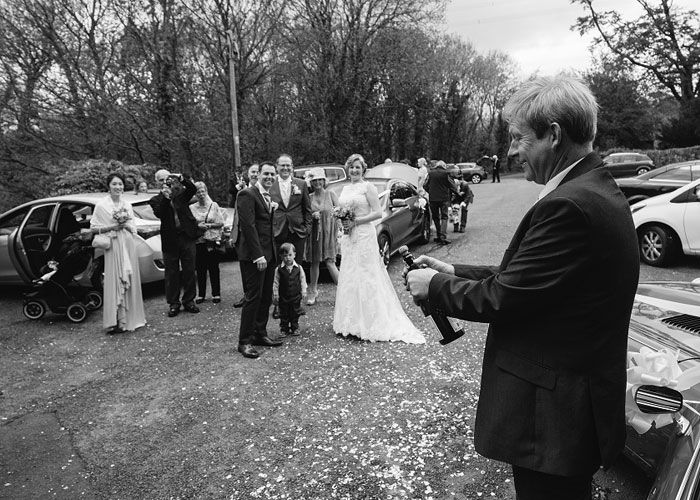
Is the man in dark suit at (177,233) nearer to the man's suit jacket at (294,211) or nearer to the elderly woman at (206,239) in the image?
the elderly woman at (206,239)

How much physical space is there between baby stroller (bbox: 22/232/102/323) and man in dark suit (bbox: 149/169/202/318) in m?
1.07

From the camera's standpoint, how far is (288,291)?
626cm

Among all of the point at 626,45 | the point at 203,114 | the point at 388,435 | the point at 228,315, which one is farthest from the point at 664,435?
the point at 626,45

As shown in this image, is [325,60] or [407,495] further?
[325,60]

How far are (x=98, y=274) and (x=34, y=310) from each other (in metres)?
1.01

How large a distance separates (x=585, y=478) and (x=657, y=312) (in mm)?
2316

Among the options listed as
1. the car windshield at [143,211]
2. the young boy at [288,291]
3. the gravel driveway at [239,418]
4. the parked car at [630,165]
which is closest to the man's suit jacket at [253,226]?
the young boy at [288,291]

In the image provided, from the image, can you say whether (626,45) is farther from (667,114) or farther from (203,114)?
(203,114)

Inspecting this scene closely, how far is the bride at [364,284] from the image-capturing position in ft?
20.1

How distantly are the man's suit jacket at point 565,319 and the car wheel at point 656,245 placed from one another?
27.8 ft

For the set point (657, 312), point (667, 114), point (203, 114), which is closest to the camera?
point (657, 312)

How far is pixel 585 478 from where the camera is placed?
1755mm

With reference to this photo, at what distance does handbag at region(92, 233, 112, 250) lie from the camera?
6.61 m

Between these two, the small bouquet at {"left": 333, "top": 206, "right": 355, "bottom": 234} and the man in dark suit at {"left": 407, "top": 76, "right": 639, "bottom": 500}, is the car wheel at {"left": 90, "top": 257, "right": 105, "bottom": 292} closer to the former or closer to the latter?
the small bouquet at {"left": 333, "top": 206, "right": 355, "bottom": 234}
